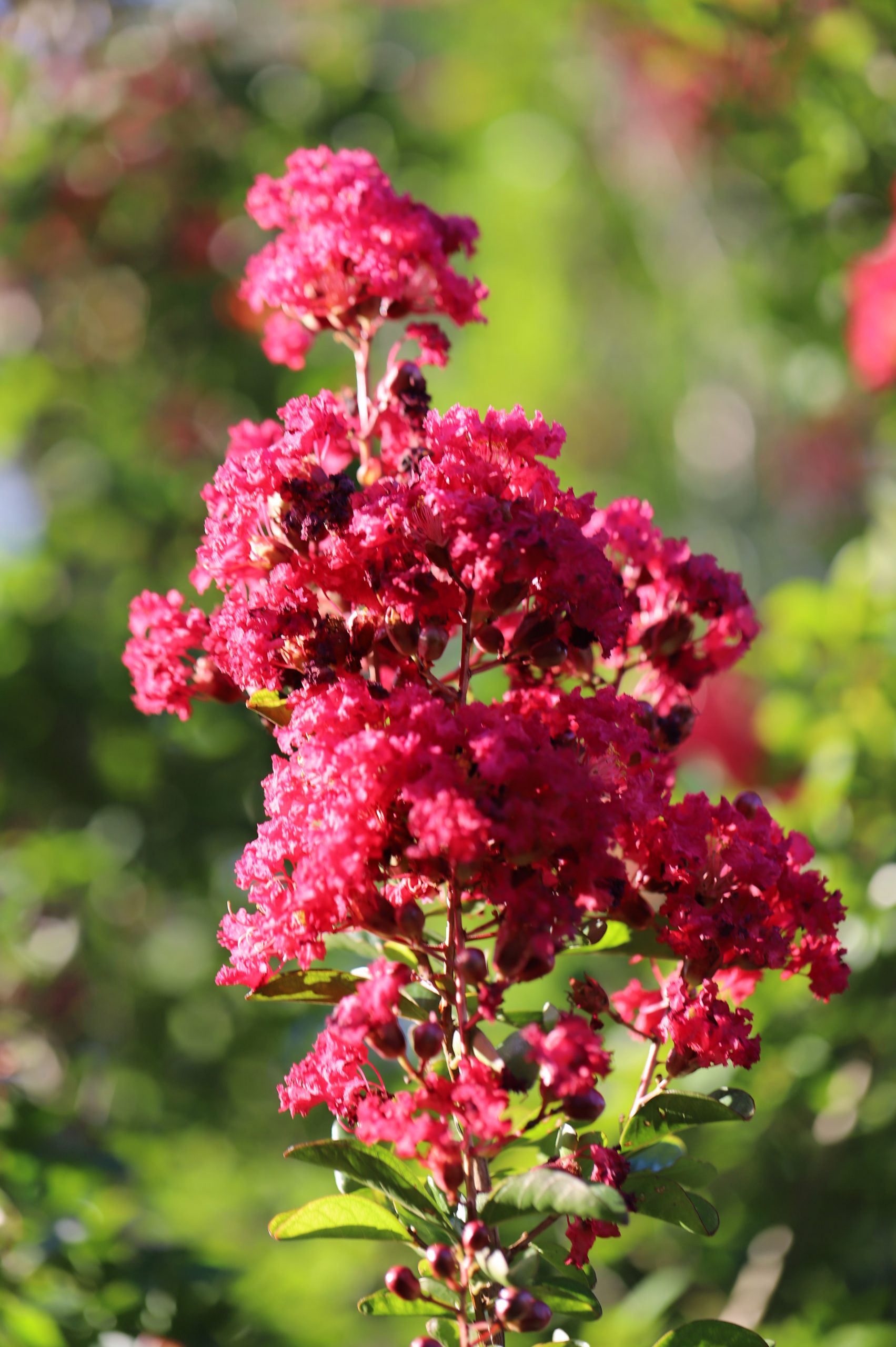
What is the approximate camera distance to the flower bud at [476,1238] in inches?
35.0

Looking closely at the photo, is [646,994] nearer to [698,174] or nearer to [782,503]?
[698,174]

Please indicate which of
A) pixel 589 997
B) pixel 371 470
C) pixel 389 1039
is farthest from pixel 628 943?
pixel 371 470

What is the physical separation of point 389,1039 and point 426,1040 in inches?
1.3

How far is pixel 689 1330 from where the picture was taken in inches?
39.1

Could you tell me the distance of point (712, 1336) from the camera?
980 millimetres

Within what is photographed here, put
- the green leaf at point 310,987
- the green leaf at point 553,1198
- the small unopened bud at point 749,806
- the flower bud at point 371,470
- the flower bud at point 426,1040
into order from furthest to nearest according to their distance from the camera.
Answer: the flower bud at point 371,470, the small unopened bud at point 749,806, the green leaf at point 310,987, the flower bud at point 426,1040, the green leaf at point 553,1198

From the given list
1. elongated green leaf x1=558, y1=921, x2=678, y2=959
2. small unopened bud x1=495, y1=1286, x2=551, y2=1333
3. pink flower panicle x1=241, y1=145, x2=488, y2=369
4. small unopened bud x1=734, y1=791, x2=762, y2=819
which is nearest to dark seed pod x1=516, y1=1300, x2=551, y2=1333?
small unopened bud x1=495, y1=1286, x2=551, y2=1333

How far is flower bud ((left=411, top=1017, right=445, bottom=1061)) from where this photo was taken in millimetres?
897

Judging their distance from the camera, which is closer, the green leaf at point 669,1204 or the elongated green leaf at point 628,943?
the green leaf at point 669,1204

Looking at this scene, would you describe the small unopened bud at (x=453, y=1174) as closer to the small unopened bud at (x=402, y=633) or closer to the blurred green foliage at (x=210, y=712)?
the small unopened bud at (x=402, y=633)

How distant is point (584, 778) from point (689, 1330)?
490 mm

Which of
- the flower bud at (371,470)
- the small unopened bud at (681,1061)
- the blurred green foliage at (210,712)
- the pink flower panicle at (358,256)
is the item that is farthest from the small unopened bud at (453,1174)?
the blurred green foliage at (210,712)

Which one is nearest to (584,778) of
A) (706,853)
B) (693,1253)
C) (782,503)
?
(706,853)

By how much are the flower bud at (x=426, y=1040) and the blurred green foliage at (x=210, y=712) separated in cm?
97
